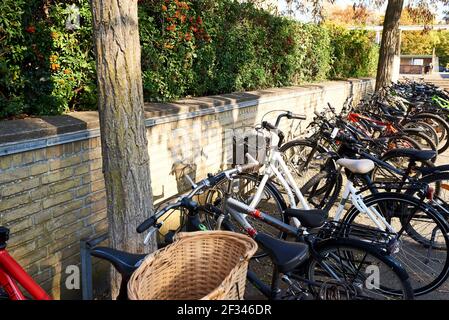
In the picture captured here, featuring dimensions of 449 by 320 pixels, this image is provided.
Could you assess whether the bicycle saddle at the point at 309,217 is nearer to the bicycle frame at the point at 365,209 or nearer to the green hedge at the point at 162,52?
the bicycle frame at the point at 365,209

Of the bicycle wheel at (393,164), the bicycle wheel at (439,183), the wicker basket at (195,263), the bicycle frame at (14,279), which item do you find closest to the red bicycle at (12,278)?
the bicycle frame at (14,279)

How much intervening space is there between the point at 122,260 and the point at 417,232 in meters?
2.92

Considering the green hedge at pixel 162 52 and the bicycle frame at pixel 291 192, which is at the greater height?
the green hedge at pixel 162 52

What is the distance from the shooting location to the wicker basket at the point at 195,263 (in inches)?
71.3

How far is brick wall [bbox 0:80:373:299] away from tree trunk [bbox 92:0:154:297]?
0.46 meters

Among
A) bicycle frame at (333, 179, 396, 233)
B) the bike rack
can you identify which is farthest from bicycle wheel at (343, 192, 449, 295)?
the bike rack

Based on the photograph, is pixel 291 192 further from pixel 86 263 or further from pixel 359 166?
pixel 86 263

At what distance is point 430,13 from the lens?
12188 mm

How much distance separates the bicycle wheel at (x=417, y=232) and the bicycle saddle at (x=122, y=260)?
186cm

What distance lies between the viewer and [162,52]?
178 inches

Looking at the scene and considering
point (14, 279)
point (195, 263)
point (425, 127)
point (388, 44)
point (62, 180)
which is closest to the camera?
point (195, 263)

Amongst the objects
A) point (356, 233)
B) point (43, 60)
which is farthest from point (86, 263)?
point (356, 233)
